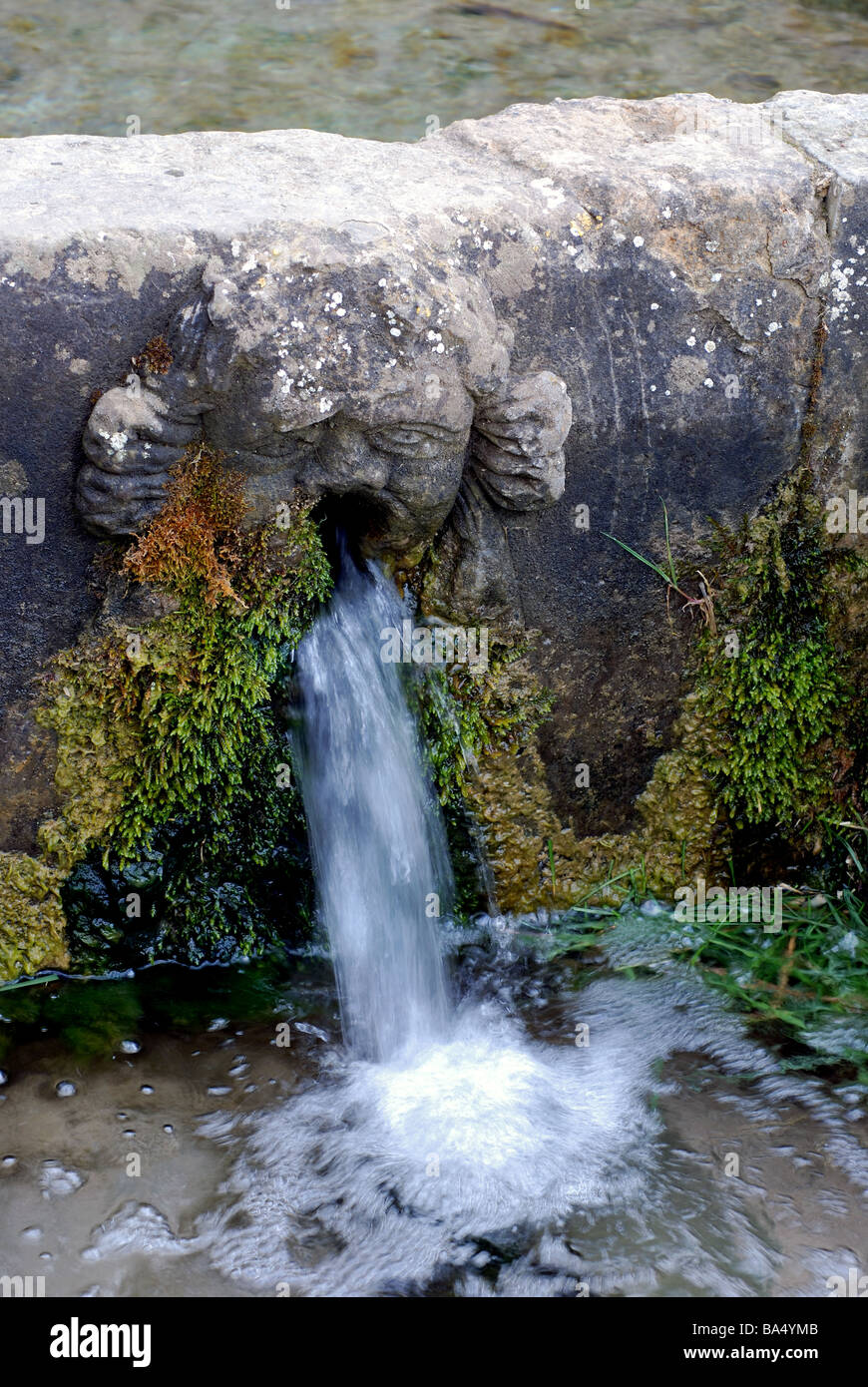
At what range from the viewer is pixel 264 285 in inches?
85.4

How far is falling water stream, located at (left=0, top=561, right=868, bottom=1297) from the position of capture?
216 centimetres

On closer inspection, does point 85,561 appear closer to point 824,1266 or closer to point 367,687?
point 367,687

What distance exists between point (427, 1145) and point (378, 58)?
5.24 m

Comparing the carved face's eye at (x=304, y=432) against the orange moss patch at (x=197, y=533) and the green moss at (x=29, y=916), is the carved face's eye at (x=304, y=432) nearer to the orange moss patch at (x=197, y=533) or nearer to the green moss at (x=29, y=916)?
the orange moss patch at (x=197, y=533)

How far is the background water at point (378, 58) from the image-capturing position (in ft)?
18.0

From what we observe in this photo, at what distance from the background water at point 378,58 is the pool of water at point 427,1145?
3.95m

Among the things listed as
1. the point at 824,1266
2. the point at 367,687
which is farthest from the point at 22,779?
the point at 824,1266

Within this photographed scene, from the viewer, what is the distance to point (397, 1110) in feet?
8.23

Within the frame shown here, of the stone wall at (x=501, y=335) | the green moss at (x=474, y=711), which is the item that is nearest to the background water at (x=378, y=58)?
the stone wall at (x=501, y=335)

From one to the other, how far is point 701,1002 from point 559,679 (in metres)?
0.79

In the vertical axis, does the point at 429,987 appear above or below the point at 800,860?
below

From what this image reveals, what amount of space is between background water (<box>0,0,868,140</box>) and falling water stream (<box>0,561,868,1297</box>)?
3.63 meters

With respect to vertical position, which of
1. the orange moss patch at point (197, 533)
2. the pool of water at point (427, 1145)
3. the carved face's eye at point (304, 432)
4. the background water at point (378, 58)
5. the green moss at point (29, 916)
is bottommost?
the pool of water at point (427, 1145)

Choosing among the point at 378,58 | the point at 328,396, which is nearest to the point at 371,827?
the point at 328,396
